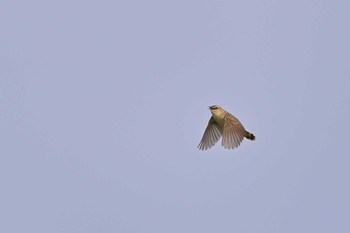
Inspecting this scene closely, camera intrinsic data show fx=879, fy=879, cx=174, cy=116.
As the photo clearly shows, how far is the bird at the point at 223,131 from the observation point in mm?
27484

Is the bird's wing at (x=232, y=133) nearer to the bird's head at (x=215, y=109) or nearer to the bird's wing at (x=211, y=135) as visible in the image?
the bird's head at (x=215, y=109)

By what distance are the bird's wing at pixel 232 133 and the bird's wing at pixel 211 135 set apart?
1.48m

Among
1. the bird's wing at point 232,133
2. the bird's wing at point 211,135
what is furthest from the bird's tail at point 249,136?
the bird's wing at point 211,135

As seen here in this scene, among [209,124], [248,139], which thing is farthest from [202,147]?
[248,139]

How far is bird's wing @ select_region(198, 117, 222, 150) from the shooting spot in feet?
96.6

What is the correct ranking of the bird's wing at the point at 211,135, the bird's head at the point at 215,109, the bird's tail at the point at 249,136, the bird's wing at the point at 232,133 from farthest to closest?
the bird's wing at the point at 211,135
the bird's head at the point at 215,109
the bird's tail at the point at 249,136
the bird's wing at the point at 232,133

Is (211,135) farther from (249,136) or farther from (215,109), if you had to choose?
(249,136)

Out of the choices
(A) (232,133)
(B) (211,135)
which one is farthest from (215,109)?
(B) (211,135)

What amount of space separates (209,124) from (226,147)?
241 cm

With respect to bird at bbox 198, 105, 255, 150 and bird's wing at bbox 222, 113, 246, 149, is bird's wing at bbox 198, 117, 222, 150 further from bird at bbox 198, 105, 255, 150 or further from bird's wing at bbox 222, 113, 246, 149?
bird's wing at bbox 222, 113, 246, 149

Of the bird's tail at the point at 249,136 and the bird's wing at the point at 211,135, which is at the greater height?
the bird's wing at the point at 211,135

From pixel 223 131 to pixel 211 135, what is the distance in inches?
76.9

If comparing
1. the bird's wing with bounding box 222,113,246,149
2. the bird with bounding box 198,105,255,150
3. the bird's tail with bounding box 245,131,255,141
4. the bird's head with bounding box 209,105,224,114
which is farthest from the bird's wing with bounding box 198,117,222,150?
the bird's tail with bounding box 245,131,255,141

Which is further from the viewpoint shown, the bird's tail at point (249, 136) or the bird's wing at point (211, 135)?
the bird's wing at point (211, 135)
